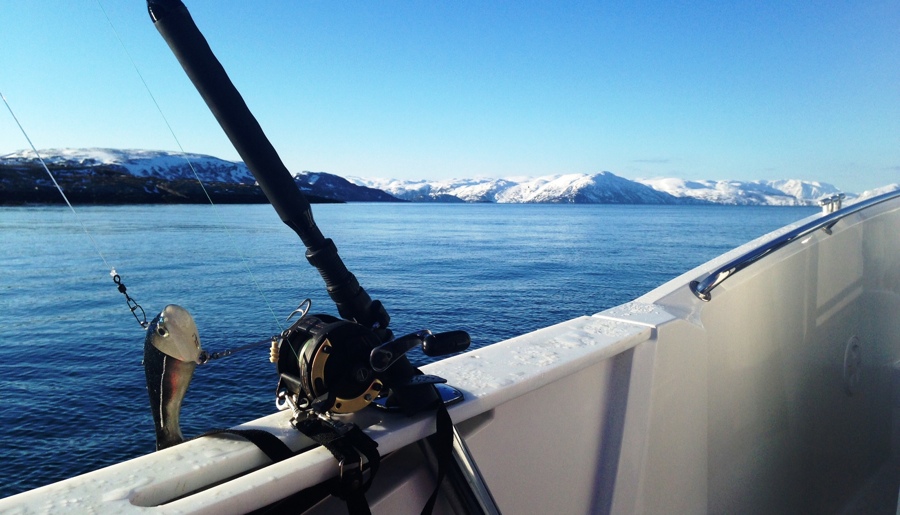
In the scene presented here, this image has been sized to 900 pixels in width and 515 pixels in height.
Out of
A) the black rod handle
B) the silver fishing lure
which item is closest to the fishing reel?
the black rod handle

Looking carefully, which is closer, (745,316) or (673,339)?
(673,339)

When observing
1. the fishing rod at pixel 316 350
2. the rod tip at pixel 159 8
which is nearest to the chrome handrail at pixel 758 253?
the fishing rod at pixel 316 350

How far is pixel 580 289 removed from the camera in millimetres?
16781

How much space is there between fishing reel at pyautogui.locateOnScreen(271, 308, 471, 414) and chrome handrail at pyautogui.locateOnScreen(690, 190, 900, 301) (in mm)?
1454

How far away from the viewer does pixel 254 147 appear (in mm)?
1346

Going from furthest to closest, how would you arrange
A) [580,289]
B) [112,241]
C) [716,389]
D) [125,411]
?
[112,241], [580,289], [125,411], [716,389]

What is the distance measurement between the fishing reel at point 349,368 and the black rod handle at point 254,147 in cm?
10

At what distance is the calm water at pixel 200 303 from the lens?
21.5 ft

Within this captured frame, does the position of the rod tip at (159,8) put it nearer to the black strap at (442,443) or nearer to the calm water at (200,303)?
the black strap at (442,443)

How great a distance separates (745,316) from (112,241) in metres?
28.6

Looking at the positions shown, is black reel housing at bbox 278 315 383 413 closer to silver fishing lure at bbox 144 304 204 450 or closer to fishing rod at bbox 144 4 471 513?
fishing rod at bbox 144 4 471 513

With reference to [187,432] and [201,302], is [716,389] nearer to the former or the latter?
[187,432]

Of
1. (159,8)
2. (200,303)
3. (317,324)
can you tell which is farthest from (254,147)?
(200,303)

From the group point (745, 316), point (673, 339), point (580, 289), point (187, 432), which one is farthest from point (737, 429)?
point (580, 289)
